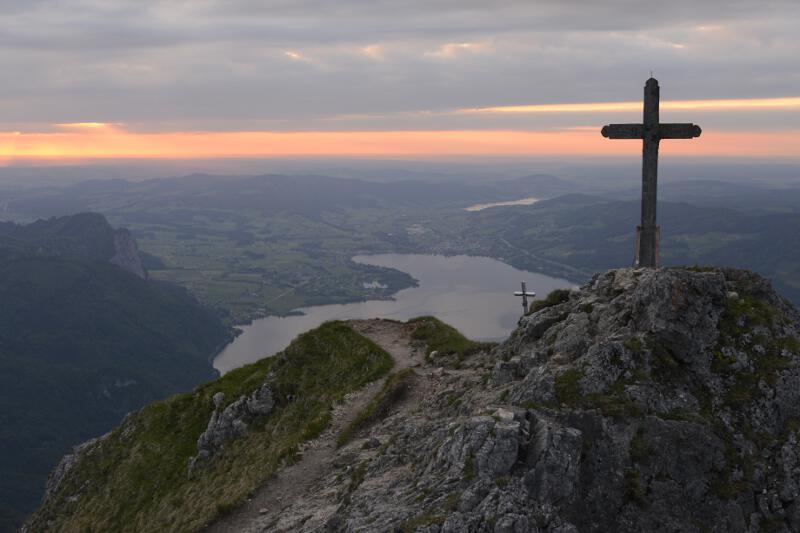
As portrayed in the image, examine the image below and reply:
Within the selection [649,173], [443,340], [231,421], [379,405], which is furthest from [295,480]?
[649,173]

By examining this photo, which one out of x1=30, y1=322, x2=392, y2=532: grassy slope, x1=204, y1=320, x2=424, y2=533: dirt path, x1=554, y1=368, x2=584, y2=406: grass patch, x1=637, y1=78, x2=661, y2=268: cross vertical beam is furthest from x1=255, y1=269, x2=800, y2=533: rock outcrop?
x1=30, y1=322, x2=392, y2=532: grassy slope

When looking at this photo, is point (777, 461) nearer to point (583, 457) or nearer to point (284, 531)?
point (583, 457)

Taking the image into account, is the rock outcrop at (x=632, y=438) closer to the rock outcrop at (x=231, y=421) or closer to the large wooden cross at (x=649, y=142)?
the large wooden cross at (x=649, y=142)

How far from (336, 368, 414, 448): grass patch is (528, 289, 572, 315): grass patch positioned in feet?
27.8

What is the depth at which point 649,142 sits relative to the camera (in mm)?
26172

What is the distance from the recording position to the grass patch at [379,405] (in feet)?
101

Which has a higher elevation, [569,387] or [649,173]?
[649,173]

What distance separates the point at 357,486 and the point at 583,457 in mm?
→ 8638

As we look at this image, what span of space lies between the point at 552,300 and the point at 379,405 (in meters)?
10.1

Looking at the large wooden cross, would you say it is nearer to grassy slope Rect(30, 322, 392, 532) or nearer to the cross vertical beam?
the cross vertical beam

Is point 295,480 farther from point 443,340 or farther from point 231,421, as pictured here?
point 443,340

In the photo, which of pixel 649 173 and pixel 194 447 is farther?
pixel 194 447

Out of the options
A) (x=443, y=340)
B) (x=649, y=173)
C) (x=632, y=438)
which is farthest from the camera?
(x=443, y=340)

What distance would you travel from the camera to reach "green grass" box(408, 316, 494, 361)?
3712cm
